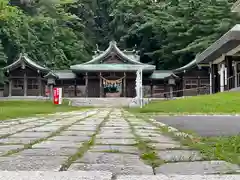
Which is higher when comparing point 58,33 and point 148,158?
point 58,33

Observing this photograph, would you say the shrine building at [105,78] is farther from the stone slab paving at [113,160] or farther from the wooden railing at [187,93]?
the stone slab paving at [113,160]

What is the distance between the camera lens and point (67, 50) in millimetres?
38688

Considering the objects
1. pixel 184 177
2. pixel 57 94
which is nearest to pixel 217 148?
pixel 184 177

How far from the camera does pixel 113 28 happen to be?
46875mm

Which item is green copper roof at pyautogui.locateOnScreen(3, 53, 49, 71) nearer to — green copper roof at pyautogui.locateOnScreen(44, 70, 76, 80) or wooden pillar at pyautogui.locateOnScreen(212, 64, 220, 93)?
green copper roof at pyautogui.locateOnScreen(44, 70, 76, 80)

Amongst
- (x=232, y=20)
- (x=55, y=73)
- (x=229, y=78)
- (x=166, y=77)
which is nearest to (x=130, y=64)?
(x=166, y=77)

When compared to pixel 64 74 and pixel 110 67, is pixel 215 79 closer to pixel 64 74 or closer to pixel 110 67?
pixel 110 67

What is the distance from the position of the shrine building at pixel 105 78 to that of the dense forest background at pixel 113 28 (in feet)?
5.70

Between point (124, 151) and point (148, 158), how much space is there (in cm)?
37

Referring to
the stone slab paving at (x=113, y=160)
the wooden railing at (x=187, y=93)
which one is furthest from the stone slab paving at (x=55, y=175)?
the wooden railing at (x=187, y=93)

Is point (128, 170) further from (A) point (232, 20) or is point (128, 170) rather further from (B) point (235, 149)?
(A) point (232, 20)

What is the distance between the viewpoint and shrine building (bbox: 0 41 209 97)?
33.0m

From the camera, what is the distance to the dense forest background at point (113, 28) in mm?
32125

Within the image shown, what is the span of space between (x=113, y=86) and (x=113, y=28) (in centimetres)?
1354
